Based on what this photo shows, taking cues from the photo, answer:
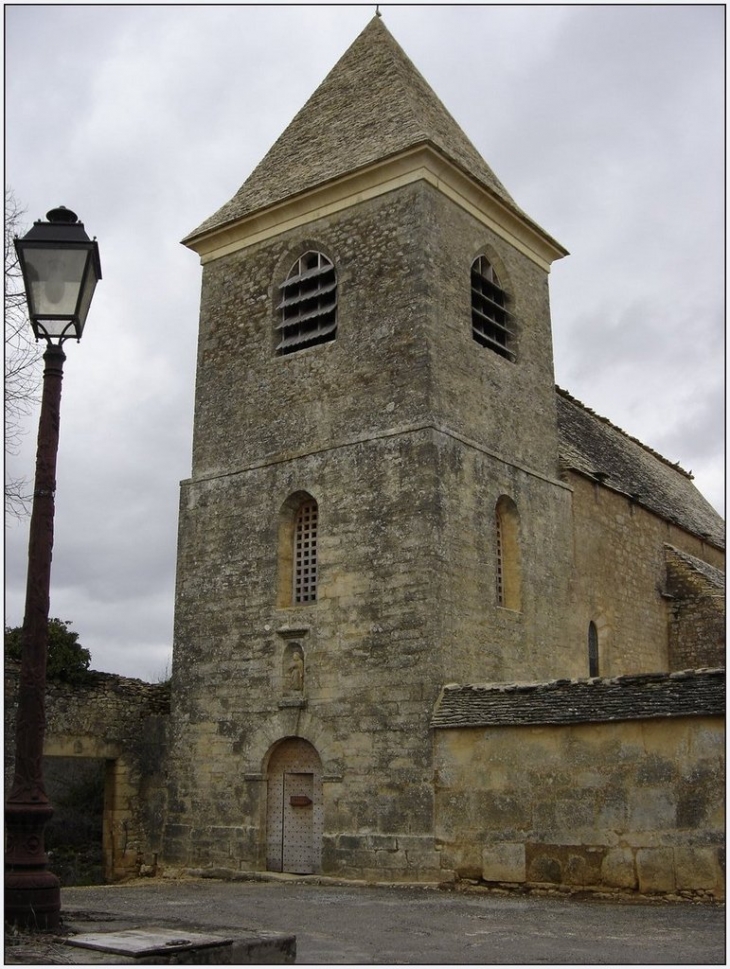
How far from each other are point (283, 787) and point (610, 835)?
528cm

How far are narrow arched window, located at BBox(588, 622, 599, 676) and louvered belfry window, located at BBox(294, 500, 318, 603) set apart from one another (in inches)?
207

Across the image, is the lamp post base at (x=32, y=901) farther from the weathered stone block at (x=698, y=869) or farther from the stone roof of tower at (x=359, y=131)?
the stone roof of tower at (x=359, y=131)

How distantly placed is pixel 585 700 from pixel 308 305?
8.25 metres

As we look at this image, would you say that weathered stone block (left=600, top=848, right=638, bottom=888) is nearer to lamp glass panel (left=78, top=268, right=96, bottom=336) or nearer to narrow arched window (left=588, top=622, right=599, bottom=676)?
narrow arched window (left=588, top=622, right=599, bottom=676)

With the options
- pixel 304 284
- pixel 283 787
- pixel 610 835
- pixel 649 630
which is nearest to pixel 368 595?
pixel 283 787

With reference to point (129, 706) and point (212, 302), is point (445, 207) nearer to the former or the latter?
point (212, 302)

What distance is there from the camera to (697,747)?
11.7 meters

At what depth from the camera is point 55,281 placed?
7105 mm

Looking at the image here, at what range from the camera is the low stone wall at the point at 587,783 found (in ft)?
37.9

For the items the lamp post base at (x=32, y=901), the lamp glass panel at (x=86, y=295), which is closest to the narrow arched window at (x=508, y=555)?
the lamp glass panel at (x=86, y=295)

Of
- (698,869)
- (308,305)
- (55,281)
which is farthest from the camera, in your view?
(308,305)

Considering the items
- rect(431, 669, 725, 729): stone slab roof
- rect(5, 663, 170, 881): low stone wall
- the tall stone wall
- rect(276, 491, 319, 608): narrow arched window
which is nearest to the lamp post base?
rect(431, 669, 725, 729): stone slab roof

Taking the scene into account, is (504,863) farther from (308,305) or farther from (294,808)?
(308,305)

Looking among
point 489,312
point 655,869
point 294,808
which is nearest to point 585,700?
point 655,869
